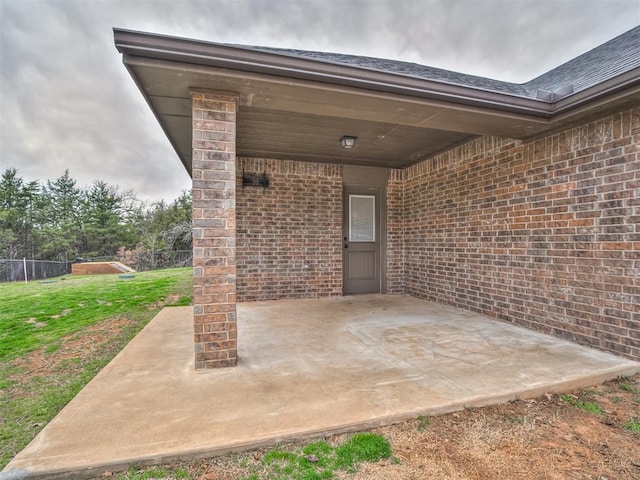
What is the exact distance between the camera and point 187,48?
218 centimetres

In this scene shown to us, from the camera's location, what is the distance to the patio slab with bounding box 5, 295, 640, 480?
1.58 meters

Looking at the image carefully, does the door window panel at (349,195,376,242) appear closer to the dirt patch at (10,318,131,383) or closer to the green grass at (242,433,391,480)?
the dirt patch at (10,318,131,383)

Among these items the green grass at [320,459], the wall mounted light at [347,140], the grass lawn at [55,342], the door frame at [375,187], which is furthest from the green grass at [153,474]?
the door frame at [375,187]

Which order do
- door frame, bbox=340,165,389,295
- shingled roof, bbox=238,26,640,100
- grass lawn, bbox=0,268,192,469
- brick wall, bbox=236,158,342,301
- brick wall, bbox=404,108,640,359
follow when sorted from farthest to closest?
door frame, bbox=340,165,389,295 → brick wall, bbox=236,158,342,301 → brick wall, bbox=404,108,640,359 → shingled roof, bbox=238,26,640,100 → grass lawn, bbox=0,268,192,469

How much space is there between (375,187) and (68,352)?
17.6 ft

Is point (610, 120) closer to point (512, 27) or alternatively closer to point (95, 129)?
point (512, 27)

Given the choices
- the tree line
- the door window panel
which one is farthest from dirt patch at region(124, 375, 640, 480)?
the tree line

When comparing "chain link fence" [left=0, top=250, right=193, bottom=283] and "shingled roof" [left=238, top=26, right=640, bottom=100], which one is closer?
"shingled roof" [left=238, top=26, right=640, bottom=100]

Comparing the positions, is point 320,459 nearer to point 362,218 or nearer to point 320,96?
point 320,96

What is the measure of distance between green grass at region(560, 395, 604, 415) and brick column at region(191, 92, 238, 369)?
A: 101 inches

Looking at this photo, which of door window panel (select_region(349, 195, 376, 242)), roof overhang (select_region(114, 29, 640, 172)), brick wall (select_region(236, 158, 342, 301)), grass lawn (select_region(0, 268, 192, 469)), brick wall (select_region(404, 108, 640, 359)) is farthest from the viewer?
door window panel (select_region(349, 195, 376, 242))

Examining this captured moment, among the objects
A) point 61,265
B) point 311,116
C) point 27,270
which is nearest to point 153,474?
point 311,116

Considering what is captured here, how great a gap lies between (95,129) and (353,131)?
14.8 meters

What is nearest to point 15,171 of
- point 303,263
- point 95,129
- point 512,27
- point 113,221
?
point 113,221
